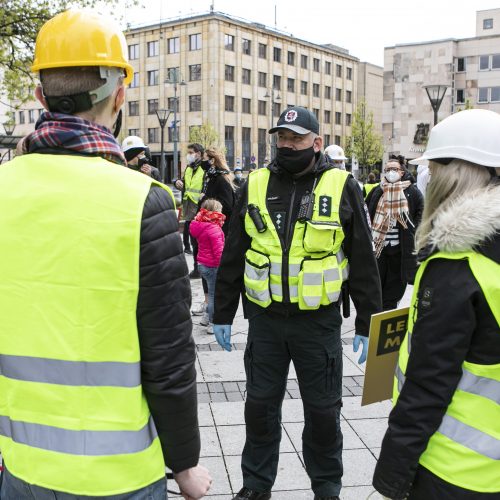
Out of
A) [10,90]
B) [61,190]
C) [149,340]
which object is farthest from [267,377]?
[10,90]

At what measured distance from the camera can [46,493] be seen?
1.73 meters

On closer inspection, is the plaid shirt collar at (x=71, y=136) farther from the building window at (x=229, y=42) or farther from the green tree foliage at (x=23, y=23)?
the building window at (x=229, y=42)

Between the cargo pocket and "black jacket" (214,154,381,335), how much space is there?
0.08 meters

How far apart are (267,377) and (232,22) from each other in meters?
65.4

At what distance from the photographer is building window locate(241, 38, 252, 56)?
6594cm

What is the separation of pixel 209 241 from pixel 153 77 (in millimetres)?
63800

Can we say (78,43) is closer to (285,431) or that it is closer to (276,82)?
(285,431)

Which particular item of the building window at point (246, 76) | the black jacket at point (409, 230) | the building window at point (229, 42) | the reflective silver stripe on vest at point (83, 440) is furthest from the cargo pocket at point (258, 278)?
the building window at point (246, 76)

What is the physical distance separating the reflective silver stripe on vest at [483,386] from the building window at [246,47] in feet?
221

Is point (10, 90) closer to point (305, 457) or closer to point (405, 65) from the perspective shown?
point (305, 457)

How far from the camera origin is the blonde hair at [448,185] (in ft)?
6.81

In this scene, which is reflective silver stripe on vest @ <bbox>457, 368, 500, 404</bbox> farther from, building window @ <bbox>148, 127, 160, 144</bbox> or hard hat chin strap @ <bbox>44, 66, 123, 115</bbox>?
building window @ <bbox>148, 127, 160, 144</bbox>

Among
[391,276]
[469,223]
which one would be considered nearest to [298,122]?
[469,223]

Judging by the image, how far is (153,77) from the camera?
67500 millimetres
